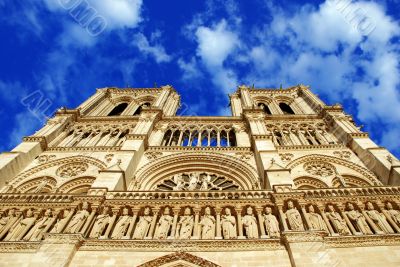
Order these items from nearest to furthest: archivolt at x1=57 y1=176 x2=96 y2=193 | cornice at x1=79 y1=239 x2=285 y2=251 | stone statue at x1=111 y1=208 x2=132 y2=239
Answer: cornice at x1=79 y1=239 x2=285 y2=251 → stone statue at x1=111 y1=208 x2=132 y2=239 → archivolt at x1=57 y1=176 x2=96 y2=193

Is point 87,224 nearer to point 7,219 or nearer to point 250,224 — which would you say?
point 7,219

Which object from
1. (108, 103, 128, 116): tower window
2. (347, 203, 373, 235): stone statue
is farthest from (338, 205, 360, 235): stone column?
(108, 103, 128, 116): tower window

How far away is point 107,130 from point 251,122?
26.4ft

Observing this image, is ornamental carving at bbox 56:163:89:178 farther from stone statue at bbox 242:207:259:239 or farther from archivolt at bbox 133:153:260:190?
stone statue at bbox 242:207:259:239

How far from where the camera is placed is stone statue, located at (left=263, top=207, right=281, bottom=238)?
29.1 feet

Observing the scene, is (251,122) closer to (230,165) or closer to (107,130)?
(230,165)

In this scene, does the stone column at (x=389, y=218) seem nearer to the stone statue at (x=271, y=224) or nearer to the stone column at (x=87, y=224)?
the stone statue at (x=271, y=224)

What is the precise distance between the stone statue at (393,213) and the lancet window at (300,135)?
23.6 feet

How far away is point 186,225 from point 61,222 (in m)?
3.45

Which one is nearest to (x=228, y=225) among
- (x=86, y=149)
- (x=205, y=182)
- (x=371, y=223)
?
(x=371, y=223)

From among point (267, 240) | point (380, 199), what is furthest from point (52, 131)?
point (380, 199)

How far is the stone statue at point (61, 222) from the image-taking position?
9.04 metres

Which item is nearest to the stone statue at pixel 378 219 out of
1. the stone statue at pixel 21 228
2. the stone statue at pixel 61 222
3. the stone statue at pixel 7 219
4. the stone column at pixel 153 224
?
the stone column at pixel 153 224

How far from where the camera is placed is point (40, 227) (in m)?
9.47
